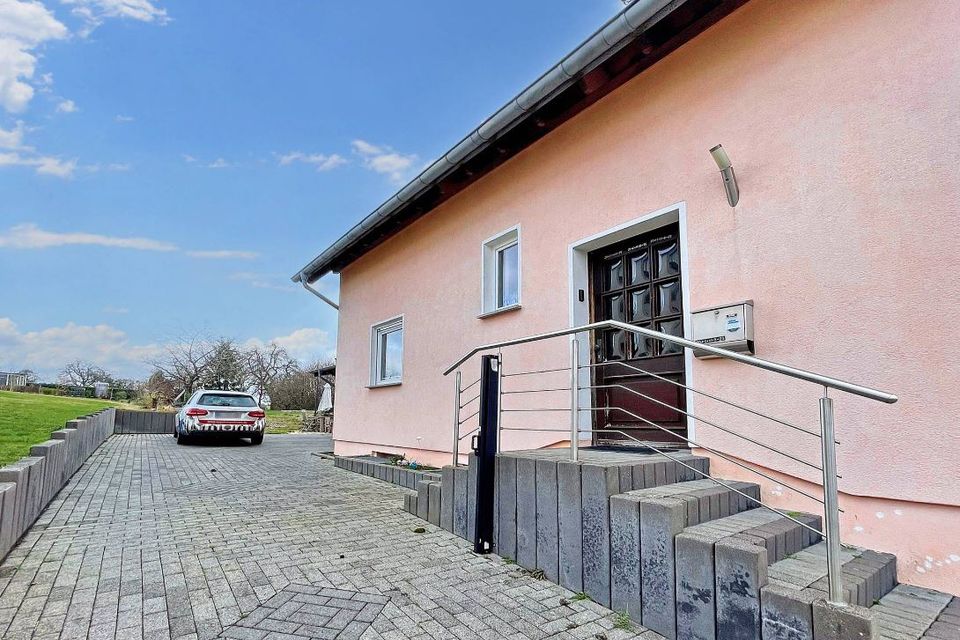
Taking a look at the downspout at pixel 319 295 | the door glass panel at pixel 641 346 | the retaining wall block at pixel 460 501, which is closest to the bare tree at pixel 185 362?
the downspout at pixel 319 295

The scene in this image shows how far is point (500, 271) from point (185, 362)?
25344 millimetres

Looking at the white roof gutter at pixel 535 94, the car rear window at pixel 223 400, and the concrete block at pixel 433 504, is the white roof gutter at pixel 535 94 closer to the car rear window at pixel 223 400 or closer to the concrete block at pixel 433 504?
the concrete block at pixel 433 504

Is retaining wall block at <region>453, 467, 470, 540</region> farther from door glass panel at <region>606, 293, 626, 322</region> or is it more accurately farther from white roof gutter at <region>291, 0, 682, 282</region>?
white roof gutter at <region>291, 0, 682, 282</region>

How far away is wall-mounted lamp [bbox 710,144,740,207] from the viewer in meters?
3.81

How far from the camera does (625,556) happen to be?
270 centimetres

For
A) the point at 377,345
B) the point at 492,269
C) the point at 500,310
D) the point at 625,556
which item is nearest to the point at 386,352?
the point at 377,345

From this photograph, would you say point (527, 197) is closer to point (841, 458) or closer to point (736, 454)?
point (736, 454)

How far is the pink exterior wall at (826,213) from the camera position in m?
2.91

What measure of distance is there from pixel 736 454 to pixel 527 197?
3464 millimetres

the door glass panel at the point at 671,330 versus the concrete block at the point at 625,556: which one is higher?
the door glass panel at the point at 671,330

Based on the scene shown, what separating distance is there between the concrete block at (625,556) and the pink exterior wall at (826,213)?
58.0 inches

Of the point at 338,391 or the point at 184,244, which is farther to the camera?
the point at 184,244

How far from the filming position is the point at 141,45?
10.8m

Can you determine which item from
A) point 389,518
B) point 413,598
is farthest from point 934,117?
point 389,518
